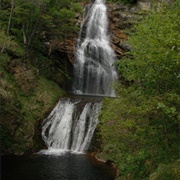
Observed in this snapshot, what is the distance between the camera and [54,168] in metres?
15.2

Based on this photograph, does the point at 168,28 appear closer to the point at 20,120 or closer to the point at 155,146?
the point at 155,146

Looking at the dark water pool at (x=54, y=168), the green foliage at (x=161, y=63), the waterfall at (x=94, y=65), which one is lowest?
the dark water pool at (x=54, y=168)

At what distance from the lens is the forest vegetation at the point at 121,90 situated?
819 centimetres

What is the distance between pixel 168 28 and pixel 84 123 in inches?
531

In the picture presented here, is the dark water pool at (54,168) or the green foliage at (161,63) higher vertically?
the green foliage at (161,63)

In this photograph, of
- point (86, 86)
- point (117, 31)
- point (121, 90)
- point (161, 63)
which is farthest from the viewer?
point (117, 31)

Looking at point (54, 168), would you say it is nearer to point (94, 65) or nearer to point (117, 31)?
point (94, 65)

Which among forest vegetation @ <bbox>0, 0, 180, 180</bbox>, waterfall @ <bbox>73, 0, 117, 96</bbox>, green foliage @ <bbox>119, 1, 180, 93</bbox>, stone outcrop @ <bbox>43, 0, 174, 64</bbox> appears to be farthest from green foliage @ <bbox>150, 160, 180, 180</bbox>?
stone outcrop @ <bbox>43, 0, 174, 64</bbox>

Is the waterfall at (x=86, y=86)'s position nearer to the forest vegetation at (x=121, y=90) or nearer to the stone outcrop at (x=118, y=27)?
the stone outcrop at (x=118, y=27)

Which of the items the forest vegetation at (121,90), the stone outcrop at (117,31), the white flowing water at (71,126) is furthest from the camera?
the stone outcrop at (117,31)

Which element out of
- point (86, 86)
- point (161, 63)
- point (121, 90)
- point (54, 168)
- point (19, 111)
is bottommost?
point (54, 168)

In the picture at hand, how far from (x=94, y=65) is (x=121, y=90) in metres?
22.0

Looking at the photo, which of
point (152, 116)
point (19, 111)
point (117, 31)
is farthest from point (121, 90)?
point (117, 31)

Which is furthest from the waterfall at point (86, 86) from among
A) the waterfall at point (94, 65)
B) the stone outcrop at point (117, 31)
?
the stone outcrop at point (117, 31)
